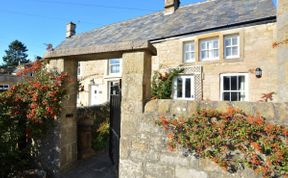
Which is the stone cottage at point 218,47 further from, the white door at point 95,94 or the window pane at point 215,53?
the white door at point 95,94

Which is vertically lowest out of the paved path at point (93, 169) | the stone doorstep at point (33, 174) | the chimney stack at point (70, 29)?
the paved path at point (93, 169)

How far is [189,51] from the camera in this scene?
39.1 feet

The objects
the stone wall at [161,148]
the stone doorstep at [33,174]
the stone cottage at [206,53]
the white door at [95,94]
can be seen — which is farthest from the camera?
the white door at [95,94]

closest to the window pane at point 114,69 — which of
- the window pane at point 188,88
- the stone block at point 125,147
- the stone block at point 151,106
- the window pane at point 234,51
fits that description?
the window pane at point 188,88

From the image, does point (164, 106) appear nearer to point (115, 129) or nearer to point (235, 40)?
point (115, 129)

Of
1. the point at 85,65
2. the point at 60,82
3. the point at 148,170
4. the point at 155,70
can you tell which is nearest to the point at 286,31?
the point at 148,170

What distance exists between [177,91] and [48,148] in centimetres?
898

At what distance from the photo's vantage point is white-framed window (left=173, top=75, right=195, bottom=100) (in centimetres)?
1160

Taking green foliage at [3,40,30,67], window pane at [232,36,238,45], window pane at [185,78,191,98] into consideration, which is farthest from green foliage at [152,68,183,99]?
green foliage at [3,40,30,67]

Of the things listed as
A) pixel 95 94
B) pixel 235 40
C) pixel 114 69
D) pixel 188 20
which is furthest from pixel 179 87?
pixel 95 94

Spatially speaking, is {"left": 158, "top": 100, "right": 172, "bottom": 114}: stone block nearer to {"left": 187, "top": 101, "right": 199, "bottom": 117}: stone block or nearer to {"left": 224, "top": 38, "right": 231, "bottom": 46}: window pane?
Result: {"left": 187, "top": 101, "right": 199, "bottom": 117}: stone block

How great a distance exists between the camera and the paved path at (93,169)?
13.0ft

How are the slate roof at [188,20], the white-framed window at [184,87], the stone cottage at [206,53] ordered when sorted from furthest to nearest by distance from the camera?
the white-framed window at [184,87] → the slate roof at [188,20] → the stone cottage at [206,53]

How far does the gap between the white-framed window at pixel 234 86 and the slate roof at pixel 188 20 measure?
2.67 m
